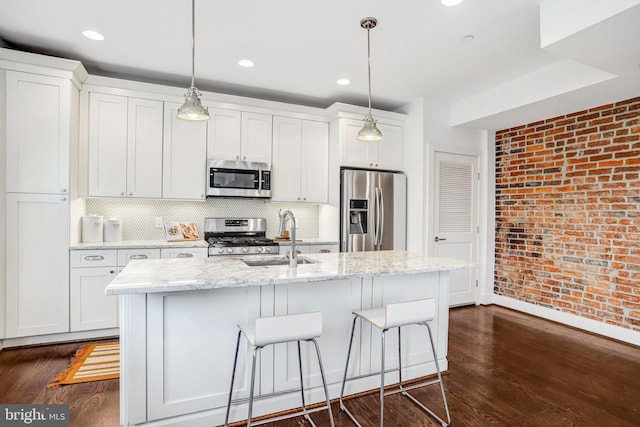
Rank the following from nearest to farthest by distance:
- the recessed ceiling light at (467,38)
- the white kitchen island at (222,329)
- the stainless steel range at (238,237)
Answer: the white kitchen island at (222,329), the recessed ceiling light at (467,38), the stainless steel range at (238,237)

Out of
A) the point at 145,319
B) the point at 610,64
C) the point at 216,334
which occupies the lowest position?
the point at 216,334

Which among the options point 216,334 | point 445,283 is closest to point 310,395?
point 216,334

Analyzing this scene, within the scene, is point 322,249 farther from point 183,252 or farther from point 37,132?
point 37,132

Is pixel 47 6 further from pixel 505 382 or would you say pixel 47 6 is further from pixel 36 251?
pixel 505 382

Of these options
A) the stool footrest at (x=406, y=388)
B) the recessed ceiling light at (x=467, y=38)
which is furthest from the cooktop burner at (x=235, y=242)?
the recessed ceiling light at (x=467, y=38)

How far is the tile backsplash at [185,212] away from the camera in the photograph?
152 inches

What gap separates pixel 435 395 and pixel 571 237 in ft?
8.95

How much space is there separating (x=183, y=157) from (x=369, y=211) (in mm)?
2219

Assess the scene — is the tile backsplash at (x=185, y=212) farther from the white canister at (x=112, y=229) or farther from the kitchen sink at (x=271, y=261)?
the kitchen sink at (x=271, y=261)

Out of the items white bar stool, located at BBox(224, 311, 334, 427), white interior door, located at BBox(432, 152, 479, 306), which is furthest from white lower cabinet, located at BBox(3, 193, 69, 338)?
white interior door, located at BBox(432, 152, 479, 306)

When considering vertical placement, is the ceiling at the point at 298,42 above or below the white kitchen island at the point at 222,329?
above

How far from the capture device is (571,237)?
155 inches

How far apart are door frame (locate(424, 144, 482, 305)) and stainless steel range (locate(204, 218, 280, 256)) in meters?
1.93

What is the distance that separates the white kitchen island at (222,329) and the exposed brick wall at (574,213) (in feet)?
7.47
